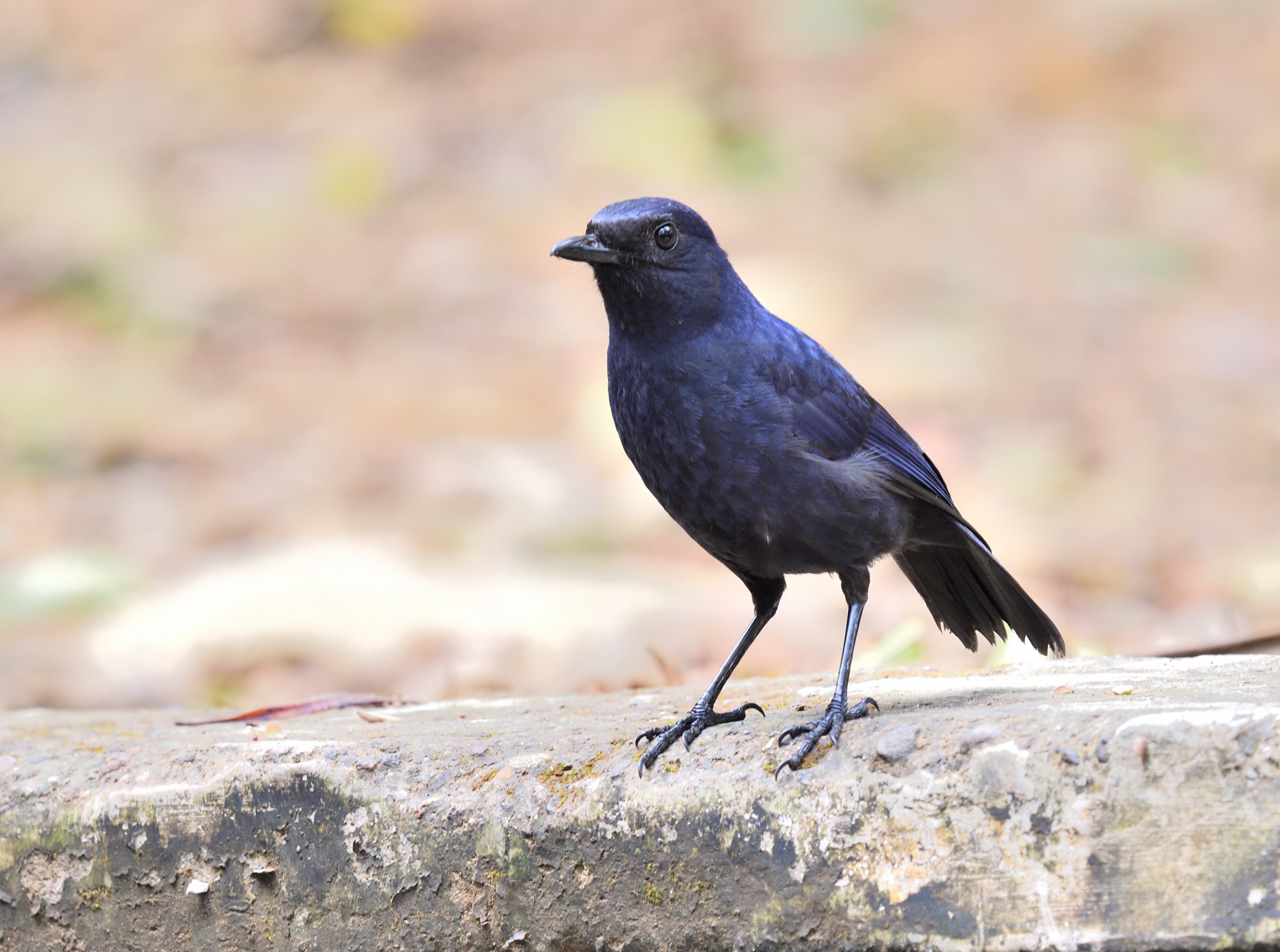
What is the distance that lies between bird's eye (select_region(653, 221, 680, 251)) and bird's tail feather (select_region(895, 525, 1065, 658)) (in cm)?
115

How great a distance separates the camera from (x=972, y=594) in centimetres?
435

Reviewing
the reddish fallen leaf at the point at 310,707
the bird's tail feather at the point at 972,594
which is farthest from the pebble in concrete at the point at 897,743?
the reddish fallen leaf at the point at 310,707

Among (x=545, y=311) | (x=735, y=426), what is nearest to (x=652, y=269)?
(x=735, y=426)

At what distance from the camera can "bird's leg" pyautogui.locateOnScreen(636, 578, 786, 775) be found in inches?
133

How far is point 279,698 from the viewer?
6164mm

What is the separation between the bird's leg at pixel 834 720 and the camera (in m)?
3.12

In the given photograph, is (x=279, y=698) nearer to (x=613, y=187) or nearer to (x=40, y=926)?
(x=40, y=926)

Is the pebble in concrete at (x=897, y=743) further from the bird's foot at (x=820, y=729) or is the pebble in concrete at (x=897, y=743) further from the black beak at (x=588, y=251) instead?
the black beak at (x=588, y=251)

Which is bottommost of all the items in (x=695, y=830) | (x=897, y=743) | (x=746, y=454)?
(x=695, y=830)

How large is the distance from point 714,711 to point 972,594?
3.22 ft

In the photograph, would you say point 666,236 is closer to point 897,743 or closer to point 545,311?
point 897,743

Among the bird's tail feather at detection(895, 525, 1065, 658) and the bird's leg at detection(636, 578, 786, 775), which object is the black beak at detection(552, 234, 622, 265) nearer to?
the bird's leg at detection(636, 578, 786, 775)

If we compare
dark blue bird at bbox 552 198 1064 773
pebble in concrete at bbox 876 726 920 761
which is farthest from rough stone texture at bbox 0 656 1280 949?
dark blue bird at bbox 552 198 1064 773

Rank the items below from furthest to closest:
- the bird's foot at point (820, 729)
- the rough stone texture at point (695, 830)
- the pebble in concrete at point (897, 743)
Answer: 1. the bird's foot at point (820, 729)
2. the pebble in concrete at point (897, 743)
3. the rough stone texture at point (695, 830)
